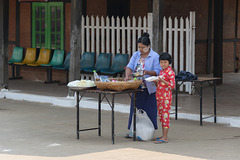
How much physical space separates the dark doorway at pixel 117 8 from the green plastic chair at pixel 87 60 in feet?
4.40

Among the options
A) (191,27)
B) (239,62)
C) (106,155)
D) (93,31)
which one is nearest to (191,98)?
(191,27)

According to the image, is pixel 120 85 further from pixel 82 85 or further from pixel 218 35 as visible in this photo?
pixel 218 35

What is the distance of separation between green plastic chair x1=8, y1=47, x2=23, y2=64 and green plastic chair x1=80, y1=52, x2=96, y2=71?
8.76 ft

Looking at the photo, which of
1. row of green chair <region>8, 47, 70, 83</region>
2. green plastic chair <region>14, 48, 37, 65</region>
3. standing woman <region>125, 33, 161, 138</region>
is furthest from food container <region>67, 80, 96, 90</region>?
green plastic chair <region>14, 48, 37, 65</region>

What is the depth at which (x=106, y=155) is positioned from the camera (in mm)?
7656

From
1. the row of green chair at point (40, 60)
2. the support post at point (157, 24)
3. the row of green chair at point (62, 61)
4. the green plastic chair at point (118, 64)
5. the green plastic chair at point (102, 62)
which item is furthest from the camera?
the row of green chair at point (40, 60)

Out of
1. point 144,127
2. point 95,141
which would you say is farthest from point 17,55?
point 144,127

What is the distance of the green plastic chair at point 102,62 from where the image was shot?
1533 centimetres

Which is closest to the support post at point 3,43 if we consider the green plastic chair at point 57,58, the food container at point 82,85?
the green plastic chair at point 57,58

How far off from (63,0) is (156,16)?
485 cm

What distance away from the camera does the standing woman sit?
8.88 meters

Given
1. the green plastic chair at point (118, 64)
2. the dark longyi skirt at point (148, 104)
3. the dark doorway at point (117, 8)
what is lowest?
the dark longyi skirt at point (148, 104)

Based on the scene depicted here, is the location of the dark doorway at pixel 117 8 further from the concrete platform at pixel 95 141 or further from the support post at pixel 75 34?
the concrete platform at pixel 95 141

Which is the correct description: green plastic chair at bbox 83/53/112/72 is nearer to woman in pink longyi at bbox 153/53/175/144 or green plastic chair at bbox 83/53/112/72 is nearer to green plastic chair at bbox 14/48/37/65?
green plastic chair at bbox 14/48/37/65
